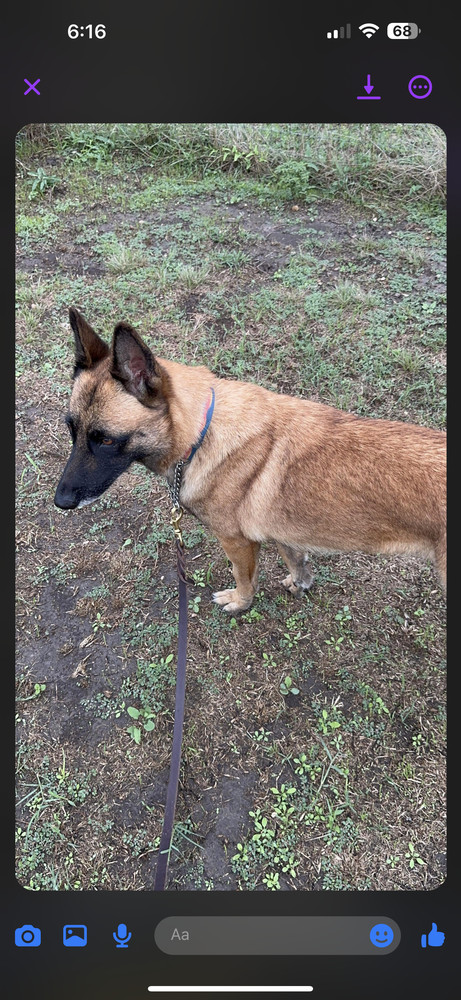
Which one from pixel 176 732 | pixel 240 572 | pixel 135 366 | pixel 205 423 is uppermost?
pixel 135 366

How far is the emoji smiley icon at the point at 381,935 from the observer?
152 cm

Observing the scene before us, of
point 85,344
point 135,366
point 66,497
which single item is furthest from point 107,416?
point 66,497

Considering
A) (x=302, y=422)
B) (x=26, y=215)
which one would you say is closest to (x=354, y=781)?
(x=302, y=422)

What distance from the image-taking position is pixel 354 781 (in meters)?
3.37

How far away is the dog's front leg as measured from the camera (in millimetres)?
3699

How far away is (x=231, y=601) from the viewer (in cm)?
418

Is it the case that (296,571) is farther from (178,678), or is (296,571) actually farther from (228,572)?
(178,678)
